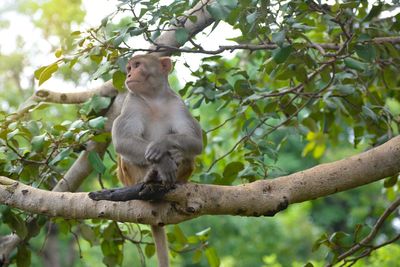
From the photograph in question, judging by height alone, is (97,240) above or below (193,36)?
below

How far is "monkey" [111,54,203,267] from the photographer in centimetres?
401

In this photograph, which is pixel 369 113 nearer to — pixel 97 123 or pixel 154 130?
pixel 154 130

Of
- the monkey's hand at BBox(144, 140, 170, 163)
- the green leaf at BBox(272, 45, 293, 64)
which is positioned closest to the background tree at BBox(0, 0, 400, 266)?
the green leaf at BBox(272, 45, 293, 64)

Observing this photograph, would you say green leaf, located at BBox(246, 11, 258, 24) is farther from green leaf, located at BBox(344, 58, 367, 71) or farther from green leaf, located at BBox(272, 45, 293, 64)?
green leaf, located at BBox(344, 58, 367, 71)

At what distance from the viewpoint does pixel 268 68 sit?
15.1 feet

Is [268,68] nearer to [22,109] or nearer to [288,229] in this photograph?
[22,109]

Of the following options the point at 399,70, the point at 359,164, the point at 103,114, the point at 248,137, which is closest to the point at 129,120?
the point at 103,114

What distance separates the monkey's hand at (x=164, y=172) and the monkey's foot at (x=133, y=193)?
0.03 metres

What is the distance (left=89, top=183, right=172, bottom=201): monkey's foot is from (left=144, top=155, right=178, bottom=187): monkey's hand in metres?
0.03

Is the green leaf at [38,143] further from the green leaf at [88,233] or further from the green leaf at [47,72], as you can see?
the green leaf at [88,233]

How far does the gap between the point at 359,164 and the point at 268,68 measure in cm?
119

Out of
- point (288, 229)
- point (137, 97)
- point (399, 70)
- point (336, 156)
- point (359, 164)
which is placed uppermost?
point (137, 97)

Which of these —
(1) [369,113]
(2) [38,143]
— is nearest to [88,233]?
(2) [38,143]

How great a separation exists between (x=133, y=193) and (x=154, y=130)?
1.12m
